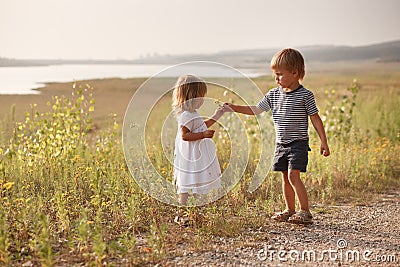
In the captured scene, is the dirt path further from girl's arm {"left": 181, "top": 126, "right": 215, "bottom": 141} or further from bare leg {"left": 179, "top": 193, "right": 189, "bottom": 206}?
girl's arm {"left": 181, "top": 126, "right": 215, "bottom": 141}

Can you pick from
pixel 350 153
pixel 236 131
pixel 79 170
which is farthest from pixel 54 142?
pixel 350 153

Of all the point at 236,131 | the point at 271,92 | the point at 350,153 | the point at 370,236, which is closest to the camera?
the point at 370,236

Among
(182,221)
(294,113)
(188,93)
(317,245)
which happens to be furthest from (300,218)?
(188,93)

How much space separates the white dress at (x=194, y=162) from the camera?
456 cm

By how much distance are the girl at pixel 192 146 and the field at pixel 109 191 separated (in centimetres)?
23

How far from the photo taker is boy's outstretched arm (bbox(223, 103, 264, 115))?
4629 mm

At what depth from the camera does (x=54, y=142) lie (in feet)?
19.4

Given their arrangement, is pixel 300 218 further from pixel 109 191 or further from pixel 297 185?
pixel 109 191

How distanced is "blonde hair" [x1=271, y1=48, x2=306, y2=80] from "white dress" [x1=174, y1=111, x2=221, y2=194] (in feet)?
2.77

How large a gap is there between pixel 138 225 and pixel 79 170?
132cm

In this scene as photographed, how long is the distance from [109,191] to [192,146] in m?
0.83

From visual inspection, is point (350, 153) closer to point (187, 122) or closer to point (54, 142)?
point (187, 122)

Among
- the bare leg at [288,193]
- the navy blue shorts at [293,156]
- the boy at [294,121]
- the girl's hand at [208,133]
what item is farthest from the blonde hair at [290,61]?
the bare leg at [288,193]

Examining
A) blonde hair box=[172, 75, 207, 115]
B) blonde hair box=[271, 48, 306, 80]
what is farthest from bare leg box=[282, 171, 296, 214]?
blonde hair box=[172, 75, 207, 115]
